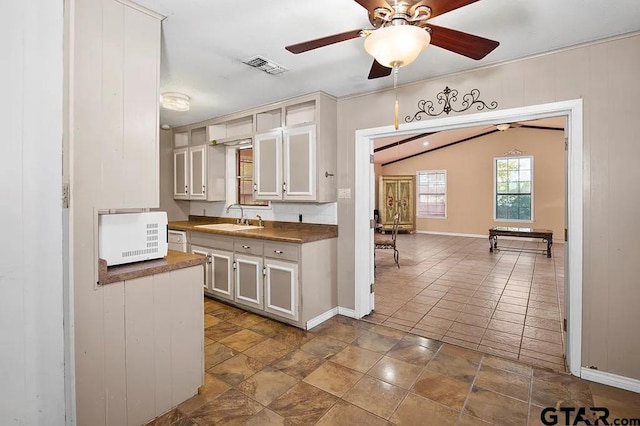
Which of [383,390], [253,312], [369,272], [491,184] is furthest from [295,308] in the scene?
[491,184]

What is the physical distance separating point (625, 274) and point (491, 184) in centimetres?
749

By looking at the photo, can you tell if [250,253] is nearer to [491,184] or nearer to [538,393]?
[538,393]

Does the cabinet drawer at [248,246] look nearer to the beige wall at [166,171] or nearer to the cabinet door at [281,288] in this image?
the cabinet door at [281,288]

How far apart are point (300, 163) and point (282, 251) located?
0.94m

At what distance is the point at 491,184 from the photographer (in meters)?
9.00

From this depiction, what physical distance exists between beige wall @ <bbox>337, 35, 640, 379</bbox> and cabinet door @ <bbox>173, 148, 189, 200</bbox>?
4.18 meters

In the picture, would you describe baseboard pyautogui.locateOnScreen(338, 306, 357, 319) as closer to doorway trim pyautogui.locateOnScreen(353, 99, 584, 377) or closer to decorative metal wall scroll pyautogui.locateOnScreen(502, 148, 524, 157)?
doorway trim pyautogui.locateOnScreen(353, 99, 584, 377)

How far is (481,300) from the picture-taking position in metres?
3.92

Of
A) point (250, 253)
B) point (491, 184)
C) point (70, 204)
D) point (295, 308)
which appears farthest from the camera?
point (491, 184)

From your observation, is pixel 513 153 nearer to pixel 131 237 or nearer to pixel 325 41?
pixel 325 41

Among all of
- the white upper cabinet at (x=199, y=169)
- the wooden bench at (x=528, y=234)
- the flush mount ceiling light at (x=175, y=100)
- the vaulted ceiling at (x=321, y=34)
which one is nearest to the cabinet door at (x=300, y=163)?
the vaulted ceiling at (x=321, y=34)

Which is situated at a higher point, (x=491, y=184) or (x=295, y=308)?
(x=491, y=184)

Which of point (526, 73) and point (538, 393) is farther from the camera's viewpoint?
point (526, 73)

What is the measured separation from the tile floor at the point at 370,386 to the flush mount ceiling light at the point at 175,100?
2356mm
